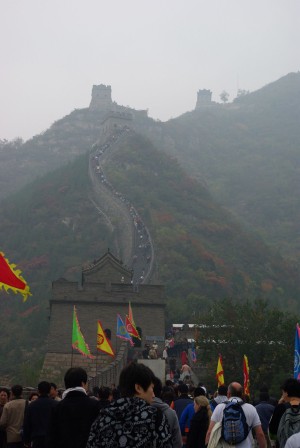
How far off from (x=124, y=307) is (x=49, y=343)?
164 inches

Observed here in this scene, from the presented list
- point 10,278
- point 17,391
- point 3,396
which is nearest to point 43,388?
point 17,391

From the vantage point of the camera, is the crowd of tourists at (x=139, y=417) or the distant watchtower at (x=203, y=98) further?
the distant watchtower at (x=203, y=98)

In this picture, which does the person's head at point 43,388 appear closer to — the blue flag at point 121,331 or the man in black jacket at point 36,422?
the man in black jacket at point 36,422

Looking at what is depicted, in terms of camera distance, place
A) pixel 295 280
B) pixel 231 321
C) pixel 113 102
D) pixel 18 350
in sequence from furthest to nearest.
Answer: pixel 113 102
pixel 295 280
pixel 18 350
pixel 231 321

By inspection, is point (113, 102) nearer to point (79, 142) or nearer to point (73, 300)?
point (79, 142)

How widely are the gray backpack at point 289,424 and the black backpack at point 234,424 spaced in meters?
0.82

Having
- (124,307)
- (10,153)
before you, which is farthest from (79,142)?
(124,307)

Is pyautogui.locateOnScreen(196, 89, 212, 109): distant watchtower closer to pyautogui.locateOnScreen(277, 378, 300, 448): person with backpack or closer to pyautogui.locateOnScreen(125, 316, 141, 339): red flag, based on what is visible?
pyautogui.locateOnScreen(125, 316, 141, 339): red flag

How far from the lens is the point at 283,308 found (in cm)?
5962

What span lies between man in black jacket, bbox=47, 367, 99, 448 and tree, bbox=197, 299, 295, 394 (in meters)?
26.3

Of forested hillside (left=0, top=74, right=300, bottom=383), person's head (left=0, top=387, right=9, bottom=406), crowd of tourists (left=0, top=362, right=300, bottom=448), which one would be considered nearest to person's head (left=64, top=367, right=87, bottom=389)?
crowd of tourists (left=0, top=362, right=300, bottom=448)

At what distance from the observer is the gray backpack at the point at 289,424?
24.5ft

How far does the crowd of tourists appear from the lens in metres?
5.19

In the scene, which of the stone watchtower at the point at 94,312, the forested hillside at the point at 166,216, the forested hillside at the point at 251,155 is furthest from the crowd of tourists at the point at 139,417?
the forested hillside at the point at 251,155
